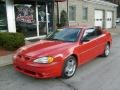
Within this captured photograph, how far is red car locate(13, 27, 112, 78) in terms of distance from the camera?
16.1 feet

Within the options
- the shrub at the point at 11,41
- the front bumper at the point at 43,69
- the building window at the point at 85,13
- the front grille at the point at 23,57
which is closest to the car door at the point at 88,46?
the front bumper at the point at 43,69

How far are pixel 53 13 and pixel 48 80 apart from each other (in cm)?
962

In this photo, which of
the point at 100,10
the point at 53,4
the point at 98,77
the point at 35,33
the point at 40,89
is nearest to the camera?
the point at 40,89

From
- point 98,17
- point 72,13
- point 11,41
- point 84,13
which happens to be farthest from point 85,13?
point 11,41

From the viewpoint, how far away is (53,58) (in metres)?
4.95

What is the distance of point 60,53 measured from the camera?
16.9 feet

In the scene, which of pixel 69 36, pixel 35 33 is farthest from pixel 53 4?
pixel 69 36

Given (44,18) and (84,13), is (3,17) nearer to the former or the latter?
(44,18)

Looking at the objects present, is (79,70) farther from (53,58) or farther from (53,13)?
(53,13)

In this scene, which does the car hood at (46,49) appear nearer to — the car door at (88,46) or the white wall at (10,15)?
the car door at (88,46)

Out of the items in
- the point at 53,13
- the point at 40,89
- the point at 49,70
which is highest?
the point at 53,13

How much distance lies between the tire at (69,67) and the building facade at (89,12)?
10.6m

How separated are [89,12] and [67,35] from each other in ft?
46.8

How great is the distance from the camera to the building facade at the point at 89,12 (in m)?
17.4
